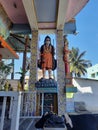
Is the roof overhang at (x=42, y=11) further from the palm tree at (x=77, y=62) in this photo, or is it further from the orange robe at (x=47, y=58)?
the palm tree at (x=77, y=62)

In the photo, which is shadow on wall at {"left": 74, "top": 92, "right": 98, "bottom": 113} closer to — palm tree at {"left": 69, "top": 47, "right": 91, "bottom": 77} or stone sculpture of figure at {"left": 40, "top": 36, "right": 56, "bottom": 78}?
stone sculpture of figure at {"left": 40, "top": 36, "right": 56, "bottom": 78}

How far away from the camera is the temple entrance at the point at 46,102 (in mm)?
4707

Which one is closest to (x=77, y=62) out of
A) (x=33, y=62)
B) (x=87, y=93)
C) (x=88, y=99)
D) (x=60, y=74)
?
(x=87, y=93)

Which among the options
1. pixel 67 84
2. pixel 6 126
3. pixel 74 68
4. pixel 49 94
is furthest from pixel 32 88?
pixel 74 68

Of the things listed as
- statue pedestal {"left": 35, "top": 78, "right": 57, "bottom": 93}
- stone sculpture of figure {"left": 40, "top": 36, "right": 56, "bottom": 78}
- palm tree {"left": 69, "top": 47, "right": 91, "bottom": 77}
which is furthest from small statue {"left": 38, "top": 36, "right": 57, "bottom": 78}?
palm tree {"left": 69, "top": 47, "right": 91, "bottom": 77}

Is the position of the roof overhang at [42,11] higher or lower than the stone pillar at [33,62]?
higher

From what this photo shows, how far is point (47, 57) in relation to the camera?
5188 mm

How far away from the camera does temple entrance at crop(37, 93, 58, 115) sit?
4.71 metres

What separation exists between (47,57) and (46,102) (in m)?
1.48

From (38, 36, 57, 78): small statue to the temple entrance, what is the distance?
0.69 m

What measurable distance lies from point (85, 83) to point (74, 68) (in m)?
9.84

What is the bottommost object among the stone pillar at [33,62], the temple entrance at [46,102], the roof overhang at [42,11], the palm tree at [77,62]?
the temple entrance at [46,102]

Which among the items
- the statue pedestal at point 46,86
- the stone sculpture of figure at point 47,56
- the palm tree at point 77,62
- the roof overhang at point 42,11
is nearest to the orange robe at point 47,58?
the stone sculpture of figure at point 47,56

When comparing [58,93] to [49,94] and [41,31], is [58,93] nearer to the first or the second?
[49,94]
